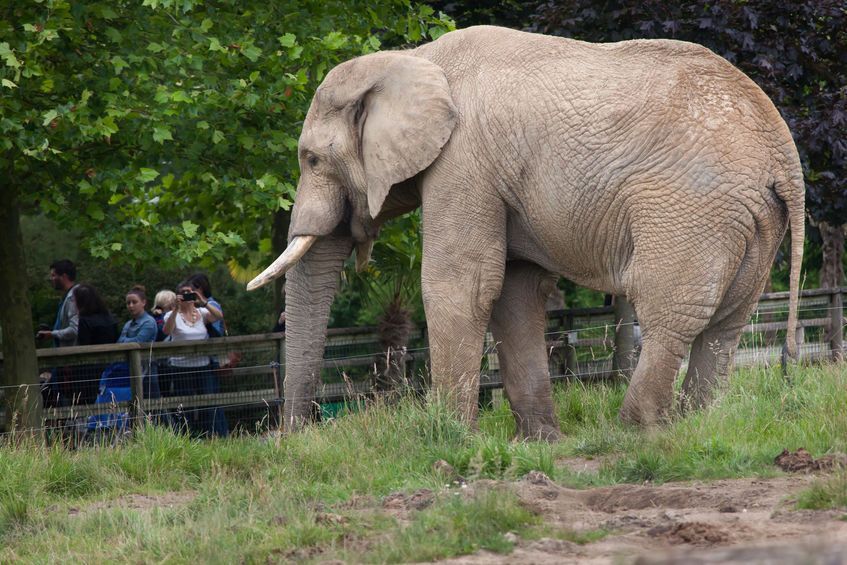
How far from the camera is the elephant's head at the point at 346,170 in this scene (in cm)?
991

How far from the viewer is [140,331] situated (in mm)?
12594

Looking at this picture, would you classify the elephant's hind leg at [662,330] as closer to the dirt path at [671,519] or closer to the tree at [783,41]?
the dirt path at [671,519]

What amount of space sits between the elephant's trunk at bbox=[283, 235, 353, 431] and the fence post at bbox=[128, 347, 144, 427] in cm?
162

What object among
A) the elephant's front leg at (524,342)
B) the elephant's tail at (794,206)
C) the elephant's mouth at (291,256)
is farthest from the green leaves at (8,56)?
the elephant's tail at (794,206)

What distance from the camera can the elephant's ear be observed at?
32.2ft

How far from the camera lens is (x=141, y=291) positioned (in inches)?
510

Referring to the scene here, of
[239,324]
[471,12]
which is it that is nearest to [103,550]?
[471,12]

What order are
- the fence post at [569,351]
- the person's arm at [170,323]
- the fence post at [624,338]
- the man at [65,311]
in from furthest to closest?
the fence post at [624,338]
the fence post at [569,351]
the man at [65,311]
the person's arm at [170,323]

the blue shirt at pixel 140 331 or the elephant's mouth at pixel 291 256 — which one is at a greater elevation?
the elephant's mouth at pixel 291 256

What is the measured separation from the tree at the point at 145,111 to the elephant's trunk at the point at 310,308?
1398mm

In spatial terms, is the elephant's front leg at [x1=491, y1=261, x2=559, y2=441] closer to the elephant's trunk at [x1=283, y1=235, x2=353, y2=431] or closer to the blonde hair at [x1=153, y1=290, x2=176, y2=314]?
the elephant's trunk at [x1=283, y1=235, x2=353, y2=431]

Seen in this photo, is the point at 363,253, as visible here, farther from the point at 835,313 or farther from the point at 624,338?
the point at 835,313

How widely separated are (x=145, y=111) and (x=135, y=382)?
242cm

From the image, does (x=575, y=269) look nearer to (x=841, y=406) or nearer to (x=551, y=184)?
(x=551, y=184)
